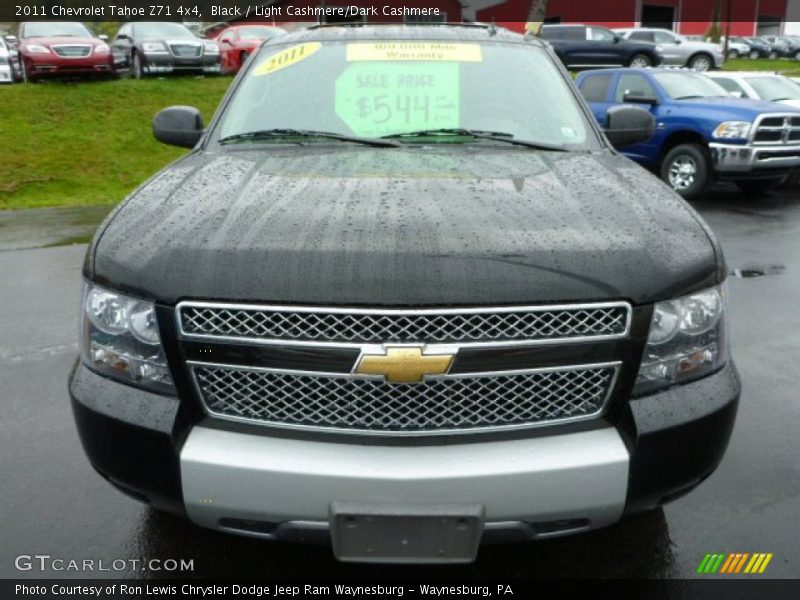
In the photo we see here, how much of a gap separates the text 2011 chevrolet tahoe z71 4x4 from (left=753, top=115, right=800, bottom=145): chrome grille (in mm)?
9325

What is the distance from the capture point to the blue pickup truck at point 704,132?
10.8 m

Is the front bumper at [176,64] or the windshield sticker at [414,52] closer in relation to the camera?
Result: the windshield sticker at [414,52]

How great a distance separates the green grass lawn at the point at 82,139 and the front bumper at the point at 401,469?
9.23 m

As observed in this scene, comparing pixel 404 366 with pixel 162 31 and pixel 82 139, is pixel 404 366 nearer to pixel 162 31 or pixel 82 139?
pixel 82 139

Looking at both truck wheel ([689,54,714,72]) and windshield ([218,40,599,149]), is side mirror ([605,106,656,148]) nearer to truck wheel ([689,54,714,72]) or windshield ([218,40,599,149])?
windshield ([218,40,599,149])

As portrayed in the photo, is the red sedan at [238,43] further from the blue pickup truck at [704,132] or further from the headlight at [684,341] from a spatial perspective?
the headlight at [684,341]

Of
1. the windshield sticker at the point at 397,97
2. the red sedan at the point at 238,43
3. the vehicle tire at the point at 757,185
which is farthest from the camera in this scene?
the red sedan at the point at 238,43

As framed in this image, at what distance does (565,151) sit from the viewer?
3410 millimetres

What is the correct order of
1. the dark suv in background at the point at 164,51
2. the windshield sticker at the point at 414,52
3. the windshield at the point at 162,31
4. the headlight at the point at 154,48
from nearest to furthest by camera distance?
the windshield sticker at the point at 414,52 < the headlight at the point at 154,48 < the dark suv in background at the point at 164,51 < the windshield at the point at 162,31

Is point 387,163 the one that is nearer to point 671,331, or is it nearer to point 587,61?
point 671,331

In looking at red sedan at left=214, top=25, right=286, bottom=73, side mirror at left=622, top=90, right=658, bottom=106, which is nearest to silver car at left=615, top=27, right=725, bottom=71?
red sedan at left=214, top=25, right=286, bottom=73

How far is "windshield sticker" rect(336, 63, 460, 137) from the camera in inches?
140

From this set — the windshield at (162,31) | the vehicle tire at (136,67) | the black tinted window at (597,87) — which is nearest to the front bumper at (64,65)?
the vehicle tire at (136,67)

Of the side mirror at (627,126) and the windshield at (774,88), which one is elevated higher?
the side mirror at (627,126)
